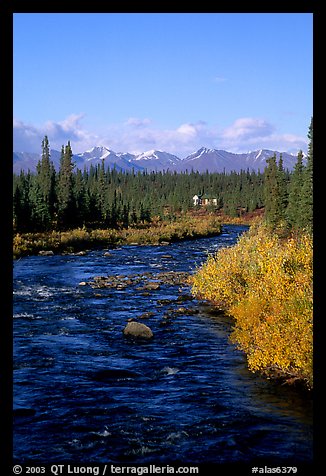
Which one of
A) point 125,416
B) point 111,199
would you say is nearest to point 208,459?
point 125,416

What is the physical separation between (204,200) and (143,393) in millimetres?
160916

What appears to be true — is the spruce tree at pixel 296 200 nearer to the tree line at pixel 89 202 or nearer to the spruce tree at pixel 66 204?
the tree line at pixel 89 202

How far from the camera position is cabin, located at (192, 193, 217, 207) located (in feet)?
547

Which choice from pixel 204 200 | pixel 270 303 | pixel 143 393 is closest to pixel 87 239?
pixel 270 303

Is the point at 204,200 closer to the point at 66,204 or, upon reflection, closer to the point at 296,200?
the point at 66,204

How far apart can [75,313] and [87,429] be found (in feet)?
46.6

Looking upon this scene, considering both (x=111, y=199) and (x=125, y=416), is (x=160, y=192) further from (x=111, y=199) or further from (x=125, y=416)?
(x=125, y=416)

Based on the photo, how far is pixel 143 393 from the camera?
16094 mm

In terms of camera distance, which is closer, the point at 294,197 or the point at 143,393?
the point at 143,393

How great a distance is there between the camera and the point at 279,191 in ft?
267

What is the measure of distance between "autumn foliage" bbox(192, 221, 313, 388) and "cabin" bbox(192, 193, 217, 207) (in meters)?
135

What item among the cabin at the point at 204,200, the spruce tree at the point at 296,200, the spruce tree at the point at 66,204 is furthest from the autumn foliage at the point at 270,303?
the cabin at the point at 204,200

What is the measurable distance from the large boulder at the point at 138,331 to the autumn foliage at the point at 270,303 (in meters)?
4.14

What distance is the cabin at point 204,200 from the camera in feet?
547
